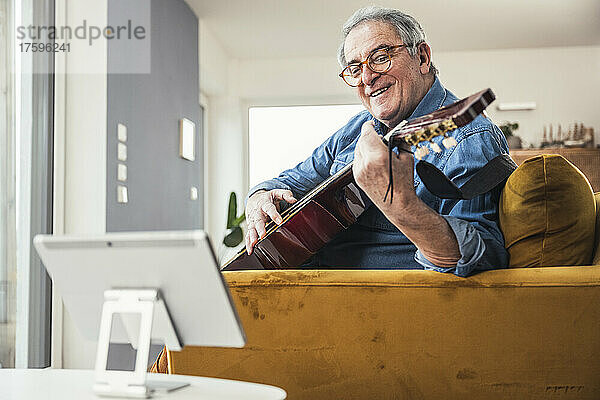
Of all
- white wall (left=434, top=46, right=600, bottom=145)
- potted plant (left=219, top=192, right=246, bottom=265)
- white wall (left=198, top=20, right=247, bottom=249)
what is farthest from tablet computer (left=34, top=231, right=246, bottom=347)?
white wall (left=434, top=46, right=600, bottom=145)

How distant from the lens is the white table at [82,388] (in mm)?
873

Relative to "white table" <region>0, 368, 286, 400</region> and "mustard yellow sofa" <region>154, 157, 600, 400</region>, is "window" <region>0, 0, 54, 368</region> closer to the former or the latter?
"mustard yellow sofa" <region>154, 157, 600, 400</region>

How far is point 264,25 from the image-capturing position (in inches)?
231

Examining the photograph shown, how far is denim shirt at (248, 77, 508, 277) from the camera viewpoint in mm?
1364

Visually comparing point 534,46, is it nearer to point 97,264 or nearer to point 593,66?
point 593,66

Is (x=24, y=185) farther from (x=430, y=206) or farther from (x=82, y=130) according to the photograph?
(x=430, y=206)

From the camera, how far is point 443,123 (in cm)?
106

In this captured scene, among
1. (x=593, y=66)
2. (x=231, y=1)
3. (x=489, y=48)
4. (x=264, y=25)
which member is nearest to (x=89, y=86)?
(x=231, y=1)

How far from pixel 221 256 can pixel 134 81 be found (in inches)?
90.4

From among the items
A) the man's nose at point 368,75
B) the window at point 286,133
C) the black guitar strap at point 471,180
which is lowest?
the black guitar strap at point 471,180

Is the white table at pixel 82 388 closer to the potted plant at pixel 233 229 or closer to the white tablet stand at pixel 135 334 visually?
the white tablet stand at pixel 135 334

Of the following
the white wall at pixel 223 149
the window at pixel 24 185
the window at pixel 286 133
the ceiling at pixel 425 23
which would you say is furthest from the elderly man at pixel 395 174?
the window at pixel 286 133

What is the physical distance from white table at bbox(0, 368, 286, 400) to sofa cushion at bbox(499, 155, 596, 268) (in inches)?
27.2

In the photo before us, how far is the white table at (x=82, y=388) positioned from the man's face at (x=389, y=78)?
39.1 inches
